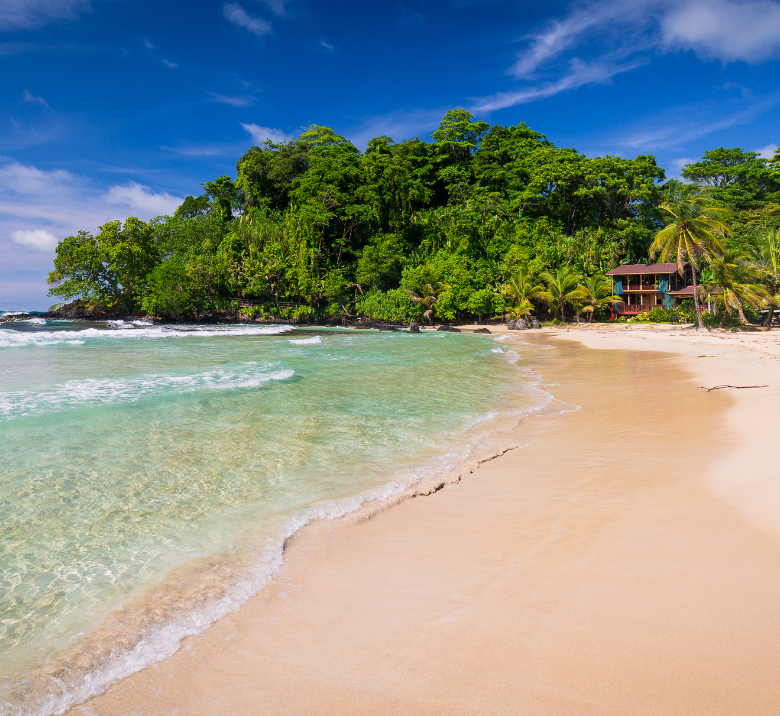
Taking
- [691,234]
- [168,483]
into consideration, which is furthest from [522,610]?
[691,234]

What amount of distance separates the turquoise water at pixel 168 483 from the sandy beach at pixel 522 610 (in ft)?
1.16

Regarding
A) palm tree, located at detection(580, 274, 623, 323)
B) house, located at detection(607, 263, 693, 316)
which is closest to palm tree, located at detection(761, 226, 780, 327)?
palm tree, located at detection(580, 274, 623, 323)

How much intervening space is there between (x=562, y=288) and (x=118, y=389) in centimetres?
3309

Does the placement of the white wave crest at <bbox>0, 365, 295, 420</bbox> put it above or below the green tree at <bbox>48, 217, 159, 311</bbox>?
below

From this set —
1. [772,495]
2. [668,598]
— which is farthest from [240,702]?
[772,495]

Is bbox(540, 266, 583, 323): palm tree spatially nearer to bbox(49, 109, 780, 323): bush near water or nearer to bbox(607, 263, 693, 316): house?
bbox(49, 109, 780, 323): bush near water

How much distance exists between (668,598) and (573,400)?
650 cm

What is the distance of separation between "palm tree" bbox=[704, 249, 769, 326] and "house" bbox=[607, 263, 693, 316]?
1137cm

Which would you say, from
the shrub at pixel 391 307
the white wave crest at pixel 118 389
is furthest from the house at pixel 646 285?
the white wave crest at pixel 118 389

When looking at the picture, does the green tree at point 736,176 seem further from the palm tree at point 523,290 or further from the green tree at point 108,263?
the green tree at point 108,263

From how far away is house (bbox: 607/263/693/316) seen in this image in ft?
121

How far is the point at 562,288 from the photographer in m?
35.6

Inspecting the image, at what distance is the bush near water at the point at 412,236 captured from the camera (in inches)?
1598

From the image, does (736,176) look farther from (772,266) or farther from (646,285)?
(772,266)
